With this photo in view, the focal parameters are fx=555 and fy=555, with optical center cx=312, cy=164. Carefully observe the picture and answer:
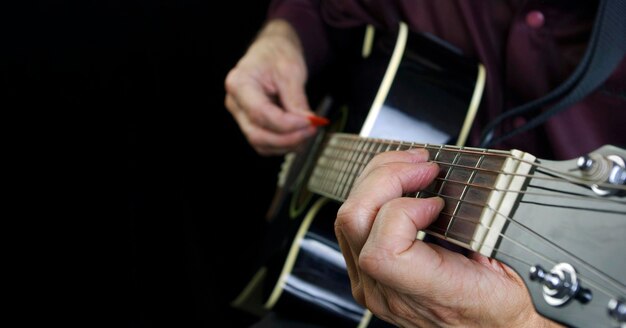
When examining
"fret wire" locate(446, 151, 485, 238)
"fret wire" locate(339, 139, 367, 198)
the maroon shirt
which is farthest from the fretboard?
the maroon shirt

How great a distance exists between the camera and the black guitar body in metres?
0.78

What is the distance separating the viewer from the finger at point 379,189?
1.64 feet

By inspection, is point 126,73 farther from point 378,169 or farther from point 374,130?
point 378,169

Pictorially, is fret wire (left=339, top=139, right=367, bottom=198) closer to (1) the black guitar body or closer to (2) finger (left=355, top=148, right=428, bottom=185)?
(1) the black guitar body

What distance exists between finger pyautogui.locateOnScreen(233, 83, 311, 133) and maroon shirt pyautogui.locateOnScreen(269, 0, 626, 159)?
9.1 inches

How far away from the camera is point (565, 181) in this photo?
0.42 m

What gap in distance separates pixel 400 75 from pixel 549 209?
16.4 inches

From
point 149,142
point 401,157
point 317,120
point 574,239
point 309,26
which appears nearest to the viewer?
point 574,239

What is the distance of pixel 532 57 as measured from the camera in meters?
0.78

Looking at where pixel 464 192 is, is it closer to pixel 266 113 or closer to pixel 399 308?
pixel 399 308

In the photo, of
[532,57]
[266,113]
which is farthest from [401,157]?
[266,113]

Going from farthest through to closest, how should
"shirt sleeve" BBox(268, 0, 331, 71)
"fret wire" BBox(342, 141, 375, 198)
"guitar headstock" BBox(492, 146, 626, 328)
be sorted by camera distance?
"shirt sleeve" BBox(268, 0, 331, 71)
"fret wire" BBox(342, 141, 375, 198)
"guitar headstock" BBox(492, 146, 626, 328)

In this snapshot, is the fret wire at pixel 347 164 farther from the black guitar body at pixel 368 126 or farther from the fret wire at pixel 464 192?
the fret wire at pixel 464 192

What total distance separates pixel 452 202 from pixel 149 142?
102 cm
